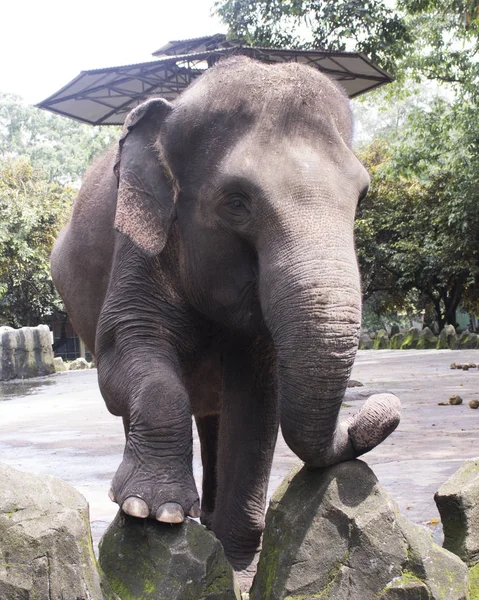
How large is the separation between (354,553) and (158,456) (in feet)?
2.47

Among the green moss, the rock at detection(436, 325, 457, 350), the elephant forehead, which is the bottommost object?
the rock at detection(436, 325, 457, 350)

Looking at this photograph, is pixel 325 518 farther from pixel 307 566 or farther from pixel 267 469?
pixel 267 469

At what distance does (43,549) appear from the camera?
102 inches

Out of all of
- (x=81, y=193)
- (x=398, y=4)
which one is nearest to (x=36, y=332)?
(x=398, y=4)

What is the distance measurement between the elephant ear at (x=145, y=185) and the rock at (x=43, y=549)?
126cm

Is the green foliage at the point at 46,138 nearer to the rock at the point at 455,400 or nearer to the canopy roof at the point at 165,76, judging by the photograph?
the canopy roof at the point at 165,76

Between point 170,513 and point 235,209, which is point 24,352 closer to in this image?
point 235,209

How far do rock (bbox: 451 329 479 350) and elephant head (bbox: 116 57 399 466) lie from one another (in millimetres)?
23917

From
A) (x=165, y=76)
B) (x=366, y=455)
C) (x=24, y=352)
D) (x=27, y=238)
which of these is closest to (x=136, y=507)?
(x=366, y=455)

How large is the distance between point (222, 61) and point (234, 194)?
776mm

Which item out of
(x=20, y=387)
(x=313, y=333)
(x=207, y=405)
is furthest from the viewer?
(x=20, y=387)

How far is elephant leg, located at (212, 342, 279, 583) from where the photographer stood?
13.3 ft

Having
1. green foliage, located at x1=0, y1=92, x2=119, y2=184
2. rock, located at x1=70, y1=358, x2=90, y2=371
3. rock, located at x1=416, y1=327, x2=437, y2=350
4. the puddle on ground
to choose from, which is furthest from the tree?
green foliage, located at x1=0, y1=92, x2=119, y2=184

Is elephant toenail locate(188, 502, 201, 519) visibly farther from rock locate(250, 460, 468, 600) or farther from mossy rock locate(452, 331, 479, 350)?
mossy rock locate(452, 331, 479, 350)
